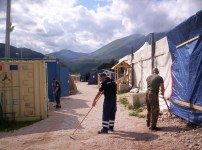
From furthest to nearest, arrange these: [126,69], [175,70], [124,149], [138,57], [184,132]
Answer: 1. [126,69]
2. [138,57]
3. [175,70]
4. [184,132]
5. [124,149]

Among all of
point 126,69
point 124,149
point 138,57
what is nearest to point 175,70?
point 124,149

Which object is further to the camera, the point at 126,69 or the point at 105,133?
the point at 126,69

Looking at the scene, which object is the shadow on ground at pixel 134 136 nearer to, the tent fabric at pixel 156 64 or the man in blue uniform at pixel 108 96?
the man in blue uniform at pixel 108 96

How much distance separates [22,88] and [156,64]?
8.04 meters

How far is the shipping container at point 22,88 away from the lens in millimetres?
11734

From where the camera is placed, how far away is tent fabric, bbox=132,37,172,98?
566 inches

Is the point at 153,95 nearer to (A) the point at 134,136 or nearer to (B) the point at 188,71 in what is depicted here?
(B) the point at 188,71

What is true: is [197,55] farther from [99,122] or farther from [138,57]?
[138,57]

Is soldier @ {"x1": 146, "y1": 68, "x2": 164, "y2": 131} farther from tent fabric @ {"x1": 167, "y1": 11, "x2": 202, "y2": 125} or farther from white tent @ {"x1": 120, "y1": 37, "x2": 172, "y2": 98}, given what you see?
white tent @ {"x1": 120, "y1": 37, "x2": 172, "y2": 98}

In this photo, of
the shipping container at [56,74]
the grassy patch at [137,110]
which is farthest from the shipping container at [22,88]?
the shipping container at [56,74]

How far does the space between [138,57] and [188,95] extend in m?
14.2

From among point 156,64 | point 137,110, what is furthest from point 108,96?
point 156,64

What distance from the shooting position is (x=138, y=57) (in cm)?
2284

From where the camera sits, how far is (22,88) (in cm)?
1184
